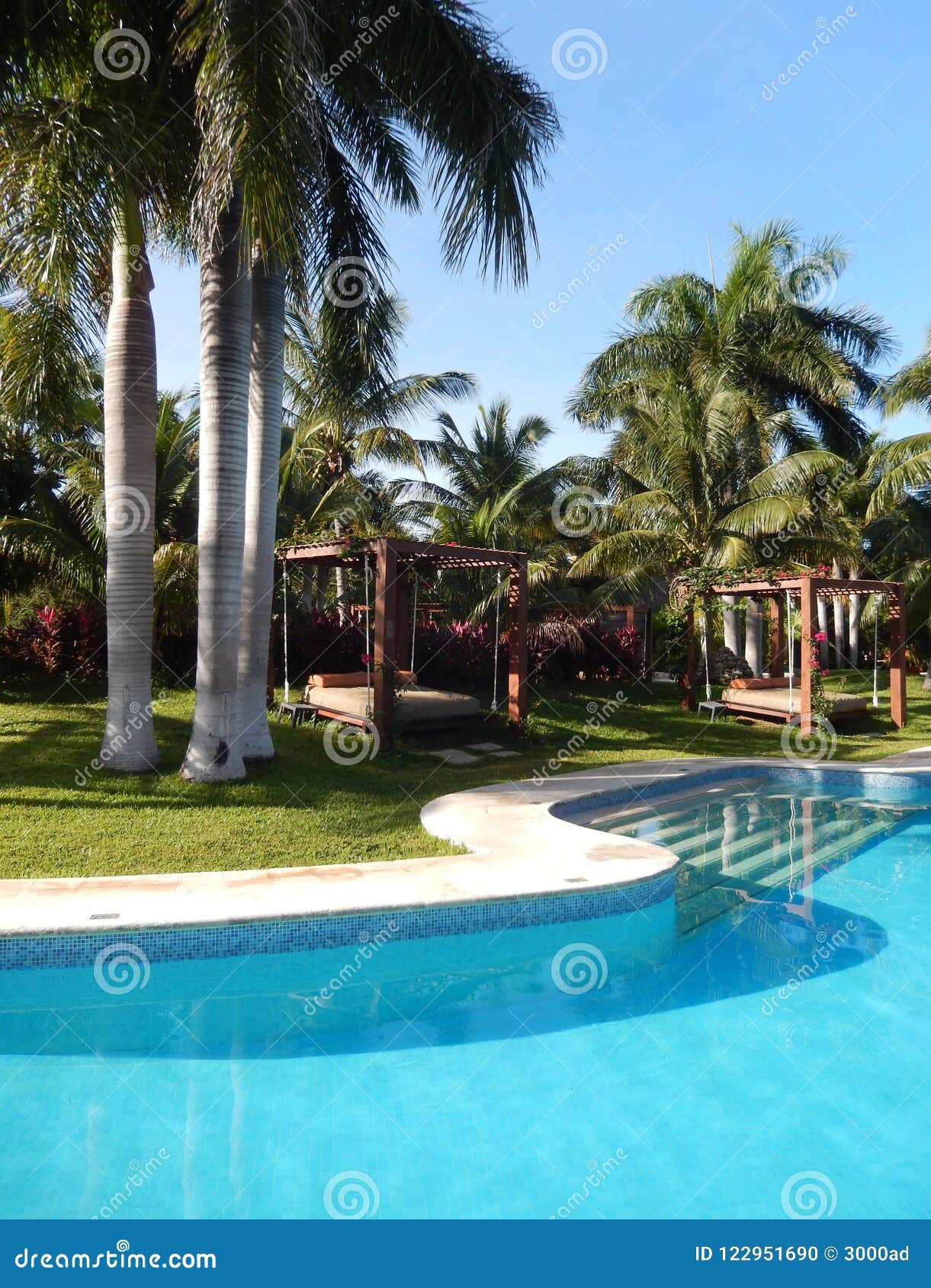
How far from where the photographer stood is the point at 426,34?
827 centimetres

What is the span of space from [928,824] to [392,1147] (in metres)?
8.45

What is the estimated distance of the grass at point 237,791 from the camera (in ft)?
23.2

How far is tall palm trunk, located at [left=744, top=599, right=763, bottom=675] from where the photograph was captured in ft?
61.6

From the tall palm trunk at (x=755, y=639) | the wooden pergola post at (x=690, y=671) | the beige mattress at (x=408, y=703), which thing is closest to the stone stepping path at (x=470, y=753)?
the beige mattress at (x=408, y=703)

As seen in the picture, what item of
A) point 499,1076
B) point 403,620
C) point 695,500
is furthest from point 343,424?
point 499,1076

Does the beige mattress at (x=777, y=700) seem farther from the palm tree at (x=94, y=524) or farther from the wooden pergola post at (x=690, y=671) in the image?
the palm tree at (x=94, y=524)

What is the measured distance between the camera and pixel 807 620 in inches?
572

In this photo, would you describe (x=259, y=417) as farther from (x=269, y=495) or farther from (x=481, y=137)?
(x=481, y=137)

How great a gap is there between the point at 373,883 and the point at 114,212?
580 cm

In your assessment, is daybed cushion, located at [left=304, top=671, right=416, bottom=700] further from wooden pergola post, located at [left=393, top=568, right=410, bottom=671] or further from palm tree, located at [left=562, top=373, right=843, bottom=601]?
palm tree, located at [left=562, top=373, right=843, bottom=601]

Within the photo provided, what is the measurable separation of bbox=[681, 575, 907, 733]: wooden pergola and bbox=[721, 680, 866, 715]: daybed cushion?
1.12 ft

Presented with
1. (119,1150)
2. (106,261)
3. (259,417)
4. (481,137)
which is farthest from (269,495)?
(119,1150)

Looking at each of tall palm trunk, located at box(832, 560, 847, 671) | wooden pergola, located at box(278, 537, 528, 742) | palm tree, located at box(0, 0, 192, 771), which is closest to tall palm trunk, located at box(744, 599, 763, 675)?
tall palm trunk, located at box(832, 560, 847, 671)

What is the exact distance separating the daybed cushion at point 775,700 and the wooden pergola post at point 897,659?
2.95 feet
